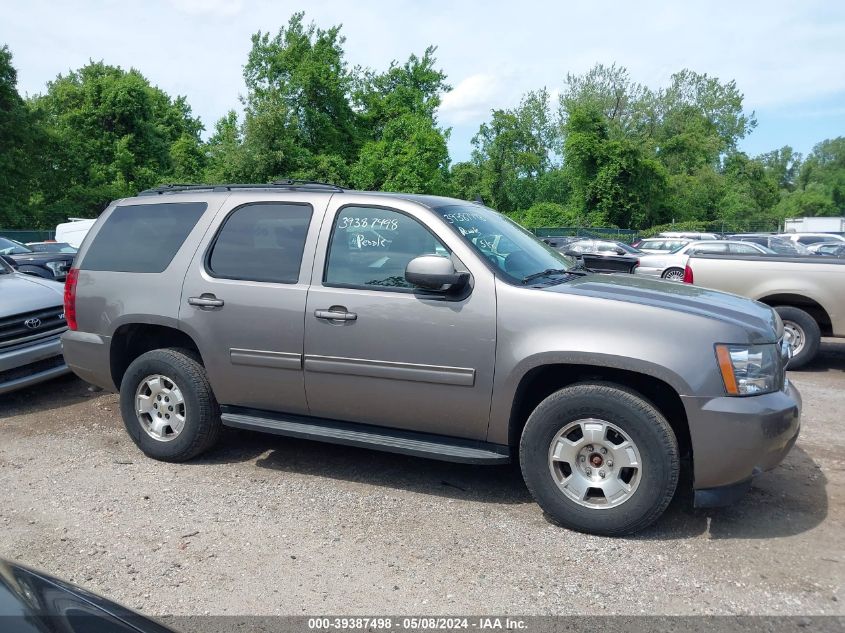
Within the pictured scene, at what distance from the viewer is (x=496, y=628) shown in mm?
2984

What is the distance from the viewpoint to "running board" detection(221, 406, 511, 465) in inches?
159

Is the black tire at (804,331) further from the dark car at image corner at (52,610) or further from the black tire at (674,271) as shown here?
the black tire at (674,271)

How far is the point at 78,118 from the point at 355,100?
1649 centimetres

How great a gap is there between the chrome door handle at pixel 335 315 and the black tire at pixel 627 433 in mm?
1242

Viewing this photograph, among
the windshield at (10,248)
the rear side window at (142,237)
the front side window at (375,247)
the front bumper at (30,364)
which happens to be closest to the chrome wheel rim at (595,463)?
the front side window at (375,247)

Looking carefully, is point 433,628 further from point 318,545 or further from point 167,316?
point 167,316

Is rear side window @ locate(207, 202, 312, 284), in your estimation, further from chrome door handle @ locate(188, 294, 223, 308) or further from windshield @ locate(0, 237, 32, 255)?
→ windshield @ locate(0, 237, 32, 255)

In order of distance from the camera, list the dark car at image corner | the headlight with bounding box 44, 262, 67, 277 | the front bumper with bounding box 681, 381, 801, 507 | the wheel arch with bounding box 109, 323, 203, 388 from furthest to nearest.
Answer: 1. the headlight with bounding box 44, 262, 67, 277
2. the wheel arch with bounding box 109, 323, 203, 388
3. the front bumper with bounding box 681, 381, 801, 507
4. the dark car at image corner

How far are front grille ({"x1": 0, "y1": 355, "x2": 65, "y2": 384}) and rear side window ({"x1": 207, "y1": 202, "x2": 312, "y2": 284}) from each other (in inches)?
113

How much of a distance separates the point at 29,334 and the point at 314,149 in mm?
34592

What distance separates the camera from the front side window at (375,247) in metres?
4.29

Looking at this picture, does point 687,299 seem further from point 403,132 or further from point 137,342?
point 403,132

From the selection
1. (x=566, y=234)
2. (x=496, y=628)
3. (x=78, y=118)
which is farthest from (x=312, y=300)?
(x=78, y=118)

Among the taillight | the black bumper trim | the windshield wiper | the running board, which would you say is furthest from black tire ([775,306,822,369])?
the taillight
